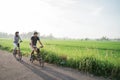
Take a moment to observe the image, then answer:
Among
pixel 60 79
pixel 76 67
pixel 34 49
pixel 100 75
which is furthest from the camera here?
pixel 34 49

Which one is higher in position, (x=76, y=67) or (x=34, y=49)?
(x=34, y=49)

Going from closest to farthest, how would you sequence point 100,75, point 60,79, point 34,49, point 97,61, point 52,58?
point 60,79, point 100,75, point 97,61, point 34,49, point 52,58

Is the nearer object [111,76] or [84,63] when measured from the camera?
[111,76]

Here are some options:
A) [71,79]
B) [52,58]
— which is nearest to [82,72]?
[71,79]

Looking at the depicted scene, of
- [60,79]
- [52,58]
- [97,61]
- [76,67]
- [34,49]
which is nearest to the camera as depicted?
[60,79]

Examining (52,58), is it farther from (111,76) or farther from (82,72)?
(111,76)

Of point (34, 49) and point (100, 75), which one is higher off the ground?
point (34, 49)

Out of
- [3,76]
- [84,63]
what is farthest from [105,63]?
[3,76]

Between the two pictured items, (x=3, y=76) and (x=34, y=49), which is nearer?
(x=3, y=76)

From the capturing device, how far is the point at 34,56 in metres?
13.5

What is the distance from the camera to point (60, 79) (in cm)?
870

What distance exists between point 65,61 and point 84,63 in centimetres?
239

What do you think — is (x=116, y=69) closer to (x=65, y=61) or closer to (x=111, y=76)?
(x=111, y=76)

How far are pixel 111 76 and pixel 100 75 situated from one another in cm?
63
